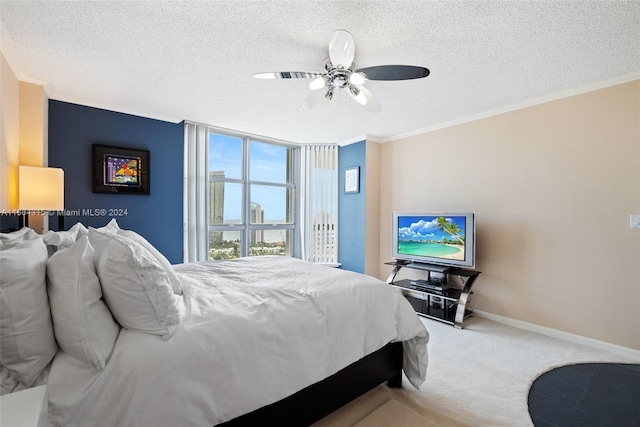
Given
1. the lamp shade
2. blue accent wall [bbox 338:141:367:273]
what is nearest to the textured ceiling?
the lamp shade

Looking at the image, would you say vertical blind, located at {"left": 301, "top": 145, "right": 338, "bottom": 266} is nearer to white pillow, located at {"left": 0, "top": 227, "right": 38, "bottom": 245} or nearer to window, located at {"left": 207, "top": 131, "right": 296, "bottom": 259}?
window, located at {"left": 207, "top": 131, "right": 296, "bottom": 259}

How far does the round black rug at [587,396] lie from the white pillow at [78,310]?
92.3 inches

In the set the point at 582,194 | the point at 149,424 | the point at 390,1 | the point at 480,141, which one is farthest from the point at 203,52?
the point at 582,194

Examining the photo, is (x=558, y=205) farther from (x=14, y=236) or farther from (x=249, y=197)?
(x=14, y=236)

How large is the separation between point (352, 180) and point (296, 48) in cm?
285

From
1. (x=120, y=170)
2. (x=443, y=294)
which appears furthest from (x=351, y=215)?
(x=120, y=170)

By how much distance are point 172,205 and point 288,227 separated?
6.46 ft

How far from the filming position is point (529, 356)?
2.51m

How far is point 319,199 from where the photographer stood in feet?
16.8

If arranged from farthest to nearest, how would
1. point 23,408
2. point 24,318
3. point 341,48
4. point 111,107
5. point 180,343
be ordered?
point 111,107 → point 341,48 → point 180,343 → point 24,318 → point 23,408

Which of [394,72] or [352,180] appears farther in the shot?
[352,180]

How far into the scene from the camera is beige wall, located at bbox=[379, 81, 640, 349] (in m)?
2.58

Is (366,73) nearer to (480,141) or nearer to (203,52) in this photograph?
(203,52)

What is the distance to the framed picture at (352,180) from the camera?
4738mm
